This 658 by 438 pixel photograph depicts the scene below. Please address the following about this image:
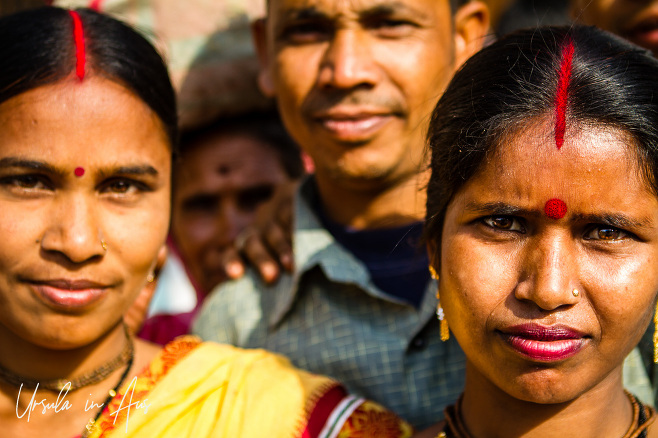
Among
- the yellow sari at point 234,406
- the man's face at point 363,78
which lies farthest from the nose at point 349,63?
the yellow sari at point 234,406

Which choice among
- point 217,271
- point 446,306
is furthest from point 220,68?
point 446,306

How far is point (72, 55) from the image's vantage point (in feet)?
8.21

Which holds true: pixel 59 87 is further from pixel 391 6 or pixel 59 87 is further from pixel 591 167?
pixel 591 167

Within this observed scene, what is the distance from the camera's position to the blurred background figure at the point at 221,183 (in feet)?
14.2

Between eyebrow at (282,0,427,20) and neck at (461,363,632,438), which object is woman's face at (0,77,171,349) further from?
neck at (461,363,632,438)

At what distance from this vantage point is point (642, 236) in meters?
1.97

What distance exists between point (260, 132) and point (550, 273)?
285cm

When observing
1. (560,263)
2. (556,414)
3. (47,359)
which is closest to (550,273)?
(560,263)

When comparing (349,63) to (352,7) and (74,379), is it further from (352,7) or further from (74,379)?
(74,379)

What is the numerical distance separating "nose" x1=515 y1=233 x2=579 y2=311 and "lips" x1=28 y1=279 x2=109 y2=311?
52.9 inches

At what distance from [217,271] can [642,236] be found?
285cm

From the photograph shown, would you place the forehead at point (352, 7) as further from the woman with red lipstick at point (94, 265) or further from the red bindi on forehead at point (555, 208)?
the red bindi on forehead at point (555, 208)

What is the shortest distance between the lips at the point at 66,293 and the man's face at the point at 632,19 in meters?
2.28

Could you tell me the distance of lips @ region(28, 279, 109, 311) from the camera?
93.0 inches
